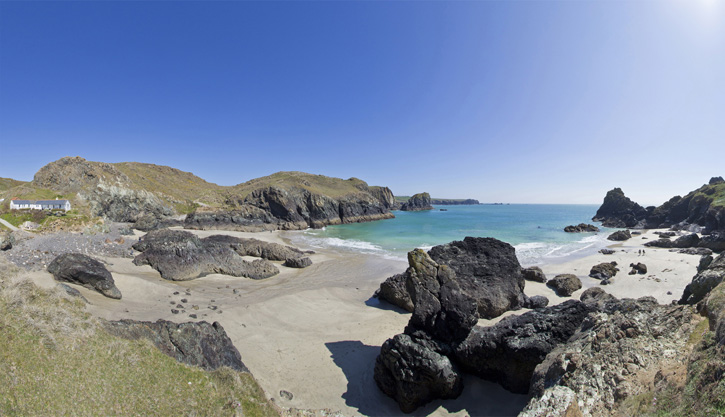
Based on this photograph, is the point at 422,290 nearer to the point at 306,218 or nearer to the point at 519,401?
the point at 519,401

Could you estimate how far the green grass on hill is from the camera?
12.4ft

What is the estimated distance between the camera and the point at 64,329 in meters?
4.96

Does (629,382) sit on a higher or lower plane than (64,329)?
lower

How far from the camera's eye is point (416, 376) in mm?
7336

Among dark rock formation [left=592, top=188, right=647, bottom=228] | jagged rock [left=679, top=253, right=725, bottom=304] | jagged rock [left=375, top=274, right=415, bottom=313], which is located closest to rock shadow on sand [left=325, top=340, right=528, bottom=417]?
jagged rock [left=679, top=253, right=725, bottom=304]

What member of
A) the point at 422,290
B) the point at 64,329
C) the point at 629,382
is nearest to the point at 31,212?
Result: the point at 64,329

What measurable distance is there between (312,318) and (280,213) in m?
55.1

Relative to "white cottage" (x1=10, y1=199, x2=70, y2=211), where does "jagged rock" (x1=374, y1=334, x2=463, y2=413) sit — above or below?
below

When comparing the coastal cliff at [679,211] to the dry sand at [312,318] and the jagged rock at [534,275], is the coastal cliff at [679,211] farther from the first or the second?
the jagged rock at [534,275]

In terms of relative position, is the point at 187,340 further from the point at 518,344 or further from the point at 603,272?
the point at 603,272

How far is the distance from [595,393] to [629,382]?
520mm

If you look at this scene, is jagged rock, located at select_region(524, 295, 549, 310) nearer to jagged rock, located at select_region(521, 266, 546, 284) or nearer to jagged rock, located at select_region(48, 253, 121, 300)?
jagged rock, located at select_region(521, 266, 546, 284)

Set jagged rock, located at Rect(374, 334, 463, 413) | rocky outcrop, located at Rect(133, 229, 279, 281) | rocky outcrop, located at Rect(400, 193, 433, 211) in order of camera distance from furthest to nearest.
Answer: rocky outcrop, located at Rect(400, 193, 433, 211) < rocky outcrop, located at Rect(133, 229, 279, 281) < jagged rock, located at Rect(374, 334, 463, 413)

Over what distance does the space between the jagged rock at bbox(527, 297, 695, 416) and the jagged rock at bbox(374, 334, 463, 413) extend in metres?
2.21
